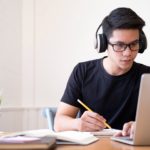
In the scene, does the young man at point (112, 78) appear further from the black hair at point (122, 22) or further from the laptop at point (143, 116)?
the laptop at point (143, 116)

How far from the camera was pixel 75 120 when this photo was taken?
1.53m

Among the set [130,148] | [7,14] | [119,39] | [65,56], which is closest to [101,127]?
[130,148]

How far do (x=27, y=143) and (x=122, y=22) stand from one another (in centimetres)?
90

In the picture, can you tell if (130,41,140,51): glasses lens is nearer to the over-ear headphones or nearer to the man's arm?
the over-ear headphones

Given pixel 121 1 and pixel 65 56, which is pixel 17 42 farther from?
pixel 121 1

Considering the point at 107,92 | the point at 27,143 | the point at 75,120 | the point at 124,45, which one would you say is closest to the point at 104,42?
the point at 124,45

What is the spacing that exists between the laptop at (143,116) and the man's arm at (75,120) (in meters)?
0.27

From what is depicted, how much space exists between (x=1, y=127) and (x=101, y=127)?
1.63m

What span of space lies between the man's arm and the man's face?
358mm

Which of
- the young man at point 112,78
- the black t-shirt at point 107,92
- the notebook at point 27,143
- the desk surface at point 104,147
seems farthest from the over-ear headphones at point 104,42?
the notebook at point 27,143

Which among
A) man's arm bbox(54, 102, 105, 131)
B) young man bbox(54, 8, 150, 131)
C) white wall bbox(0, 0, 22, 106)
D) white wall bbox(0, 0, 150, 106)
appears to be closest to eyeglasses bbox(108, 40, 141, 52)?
young man bbox(54, 8, 150, 131)

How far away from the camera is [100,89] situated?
184 cm

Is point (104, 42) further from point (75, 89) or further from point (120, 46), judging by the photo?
point (75, 89)

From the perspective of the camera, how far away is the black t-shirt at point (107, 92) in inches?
70.7
